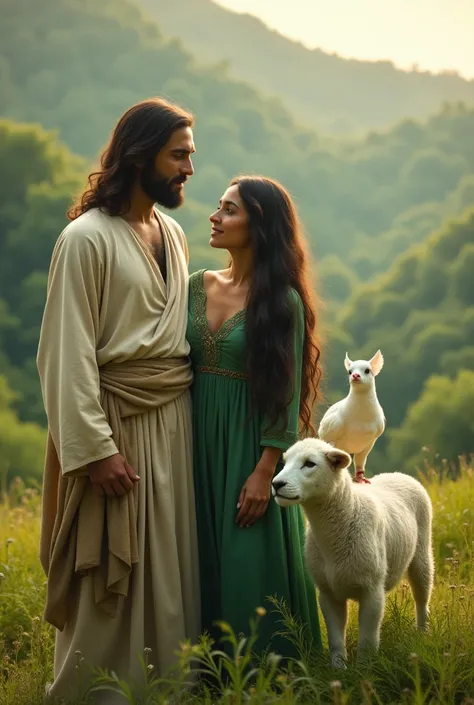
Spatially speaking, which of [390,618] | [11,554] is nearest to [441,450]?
[11,554]

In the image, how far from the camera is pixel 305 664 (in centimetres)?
398

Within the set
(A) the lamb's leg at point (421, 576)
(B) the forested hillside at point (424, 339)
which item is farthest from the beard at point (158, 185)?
(B) the forested hillside at point (424, 339)

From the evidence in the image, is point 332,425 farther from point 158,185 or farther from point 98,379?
point 158,185

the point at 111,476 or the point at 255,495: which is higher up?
the point at 111,476

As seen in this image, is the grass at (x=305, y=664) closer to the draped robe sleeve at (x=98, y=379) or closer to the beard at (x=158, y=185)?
the draped robe sleeve at (x=98, y=379)

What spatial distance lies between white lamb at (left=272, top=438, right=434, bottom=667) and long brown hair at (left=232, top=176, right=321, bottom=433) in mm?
452

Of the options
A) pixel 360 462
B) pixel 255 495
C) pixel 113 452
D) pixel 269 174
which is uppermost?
pixel 269 174

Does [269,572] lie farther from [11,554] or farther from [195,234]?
[195,234]

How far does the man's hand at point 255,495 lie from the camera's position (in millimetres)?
4316

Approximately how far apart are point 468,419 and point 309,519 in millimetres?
14743

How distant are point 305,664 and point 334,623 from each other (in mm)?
244

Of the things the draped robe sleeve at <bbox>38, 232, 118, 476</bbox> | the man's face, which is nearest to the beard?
the man's face

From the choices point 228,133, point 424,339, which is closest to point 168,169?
point 424,339

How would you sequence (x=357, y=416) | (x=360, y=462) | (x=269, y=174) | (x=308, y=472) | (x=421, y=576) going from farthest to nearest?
(x=269, y=174), (x=421, y=576), (x=360, y=462), (x=357, y=416), (x=308, y=472)
